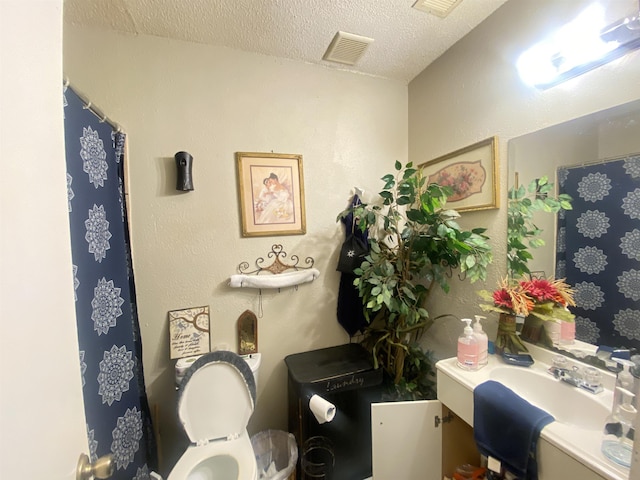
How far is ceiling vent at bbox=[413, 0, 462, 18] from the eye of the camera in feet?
3.92

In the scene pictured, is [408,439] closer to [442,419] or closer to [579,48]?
[442,419]

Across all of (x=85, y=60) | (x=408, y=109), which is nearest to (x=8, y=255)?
(x=85, y=60)

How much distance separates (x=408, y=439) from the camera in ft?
3.99

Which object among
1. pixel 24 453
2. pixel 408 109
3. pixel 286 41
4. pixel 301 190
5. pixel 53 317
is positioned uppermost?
pixel 286 41

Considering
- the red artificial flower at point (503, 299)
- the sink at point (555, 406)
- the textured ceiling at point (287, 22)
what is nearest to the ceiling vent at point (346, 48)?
the textured ceiling at point (287, 22)

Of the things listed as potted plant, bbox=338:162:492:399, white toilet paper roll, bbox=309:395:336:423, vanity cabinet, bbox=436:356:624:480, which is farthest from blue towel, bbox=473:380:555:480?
white toilet paper roll, bbox=309:395:336:423

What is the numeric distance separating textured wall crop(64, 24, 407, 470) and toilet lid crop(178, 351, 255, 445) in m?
0.22

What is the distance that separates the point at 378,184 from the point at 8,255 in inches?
67.8

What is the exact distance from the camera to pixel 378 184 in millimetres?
1817

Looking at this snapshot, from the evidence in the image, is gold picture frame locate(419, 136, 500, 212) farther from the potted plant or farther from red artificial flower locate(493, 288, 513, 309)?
red artificial flower locate(493, 288, 513, 309)

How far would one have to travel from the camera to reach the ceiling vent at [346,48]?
1.41 meters

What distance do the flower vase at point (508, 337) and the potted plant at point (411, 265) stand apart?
213 millimetres

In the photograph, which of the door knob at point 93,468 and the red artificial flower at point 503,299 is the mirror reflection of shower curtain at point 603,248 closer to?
the red artificial flower at point 503,299

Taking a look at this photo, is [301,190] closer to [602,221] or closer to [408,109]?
[408,109]
